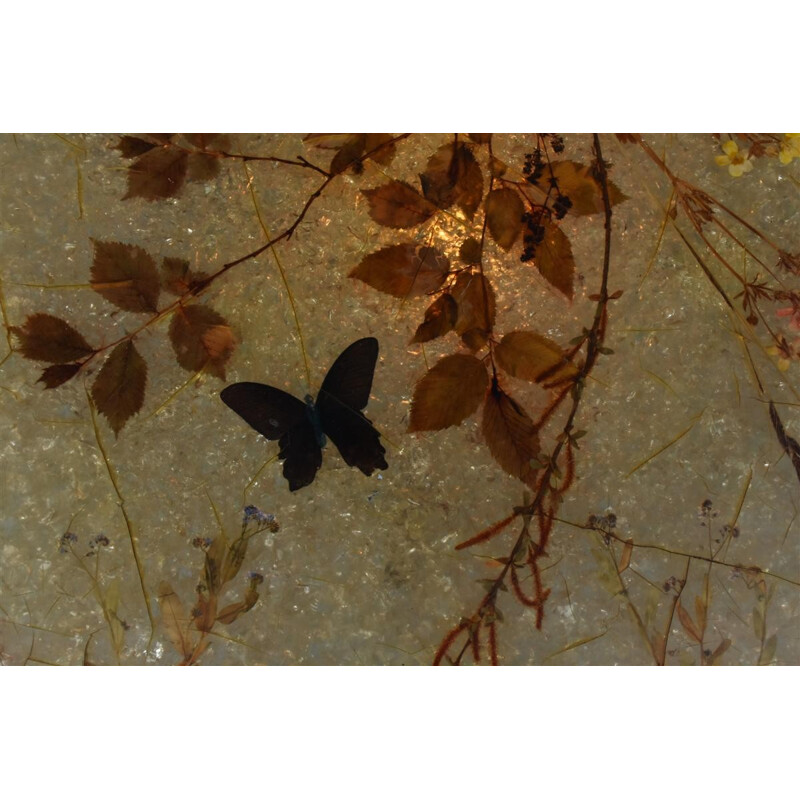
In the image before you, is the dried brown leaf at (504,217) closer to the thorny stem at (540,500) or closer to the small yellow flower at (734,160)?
the thorny stem at (540,500)

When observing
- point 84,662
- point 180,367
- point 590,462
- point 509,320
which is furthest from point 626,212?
point 84,662

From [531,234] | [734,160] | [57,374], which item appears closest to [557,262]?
[531,234]

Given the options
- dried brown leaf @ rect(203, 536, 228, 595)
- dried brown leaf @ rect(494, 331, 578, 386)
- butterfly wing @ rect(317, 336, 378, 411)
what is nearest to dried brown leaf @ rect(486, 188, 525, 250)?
dried brown leaf @ rect(494, 331, 578, 386)

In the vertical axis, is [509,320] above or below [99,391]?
above

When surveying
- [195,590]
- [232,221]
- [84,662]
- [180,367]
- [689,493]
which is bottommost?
[84,662]

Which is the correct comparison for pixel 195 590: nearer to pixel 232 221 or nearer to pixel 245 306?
pixel 245 306

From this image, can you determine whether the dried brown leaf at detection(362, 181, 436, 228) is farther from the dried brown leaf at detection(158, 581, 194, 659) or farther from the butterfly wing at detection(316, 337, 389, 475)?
the dried brown leaf at detection(158, 581, 194, 659)
